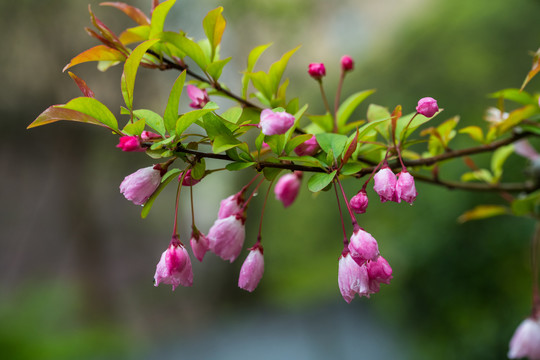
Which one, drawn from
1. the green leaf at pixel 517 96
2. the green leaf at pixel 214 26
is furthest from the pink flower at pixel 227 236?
the green leaf at pixel 517 96

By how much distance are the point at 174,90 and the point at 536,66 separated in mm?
402

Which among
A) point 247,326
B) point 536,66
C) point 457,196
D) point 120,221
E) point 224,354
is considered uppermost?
point 536,66

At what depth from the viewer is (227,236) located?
1.64ft

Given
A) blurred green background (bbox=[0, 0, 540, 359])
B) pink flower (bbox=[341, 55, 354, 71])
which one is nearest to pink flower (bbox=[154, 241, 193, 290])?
pink flower (bbox=[341, 55, 354, 71])

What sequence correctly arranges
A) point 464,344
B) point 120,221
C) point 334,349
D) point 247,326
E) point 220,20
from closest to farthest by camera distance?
1. point 220,20
2. point 464,344
3. point 334,349
4. point 120,221
5. point 247,326

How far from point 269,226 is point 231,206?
6115 mm

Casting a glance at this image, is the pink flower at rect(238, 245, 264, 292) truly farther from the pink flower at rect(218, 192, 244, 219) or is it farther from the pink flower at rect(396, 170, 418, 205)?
the pink flower at rect(396, 170, 418, 205)

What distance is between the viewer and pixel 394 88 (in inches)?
130

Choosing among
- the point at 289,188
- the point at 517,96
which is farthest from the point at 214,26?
the point at 517,96

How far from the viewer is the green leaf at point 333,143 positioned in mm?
453

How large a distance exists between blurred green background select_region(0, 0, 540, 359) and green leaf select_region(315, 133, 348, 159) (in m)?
1.83

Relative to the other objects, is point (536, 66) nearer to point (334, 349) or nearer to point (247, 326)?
point (334, 349)

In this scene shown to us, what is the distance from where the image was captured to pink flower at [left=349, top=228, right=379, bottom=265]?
41 cm

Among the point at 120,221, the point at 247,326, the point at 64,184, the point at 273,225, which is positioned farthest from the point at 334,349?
the point at 64,184
